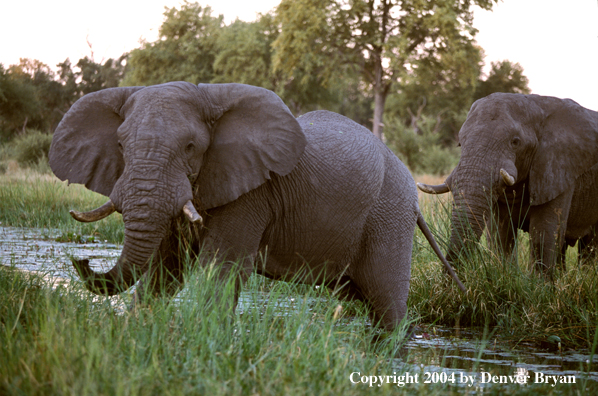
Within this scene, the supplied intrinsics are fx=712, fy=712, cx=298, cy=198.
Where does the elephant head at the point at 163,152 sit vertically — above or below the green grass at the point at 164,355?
above

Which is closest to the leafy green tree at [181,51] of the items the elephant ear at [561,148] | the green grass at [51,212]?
the green grass at [51,212]

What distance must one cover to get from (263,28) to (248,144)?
40294mm

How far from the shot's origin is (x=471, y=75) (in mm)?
33219

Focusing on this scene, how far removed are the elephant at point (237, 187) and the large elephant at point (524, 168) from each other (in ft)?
5.06

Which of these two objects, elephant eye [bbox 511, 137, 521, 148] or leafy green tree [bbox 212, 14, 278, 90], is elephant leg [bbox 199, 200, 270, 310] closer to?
elephant eye [bbox 511, 137, 521, 148]

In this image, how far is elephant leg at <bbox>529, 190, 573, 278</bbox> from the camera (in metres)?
7.02

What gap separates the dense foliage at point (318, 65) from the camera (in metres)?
32.0

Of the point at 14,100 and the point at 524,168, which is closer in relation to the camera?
the point at 524,168

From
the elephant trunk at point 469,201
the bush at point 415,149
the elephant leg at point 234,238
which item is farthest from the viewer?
the bush at point 415,149

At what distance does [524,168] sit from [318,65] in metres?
26.2

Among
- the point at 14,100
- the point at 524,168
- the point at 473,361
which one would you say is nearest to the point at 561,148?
the point at 524,168
